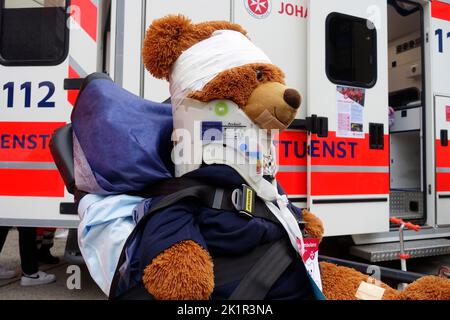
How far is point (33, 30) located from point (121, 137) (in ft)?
5.55

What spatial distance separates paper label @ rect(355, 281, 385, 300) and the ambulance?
1395mm

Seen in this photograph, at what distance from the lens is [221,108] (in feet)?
3.42

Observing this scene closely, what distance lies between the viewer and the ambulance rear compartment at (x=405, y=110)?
377 cm

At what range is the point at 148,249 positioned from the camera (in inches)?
34.5

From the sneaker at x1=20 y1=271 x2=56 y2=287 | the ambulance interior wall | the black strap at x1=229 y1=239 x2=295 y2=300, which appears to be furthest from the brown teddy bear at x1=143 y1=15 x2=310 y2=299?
the ambulance interior wall

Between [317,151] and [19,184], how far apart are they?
1.96 meters

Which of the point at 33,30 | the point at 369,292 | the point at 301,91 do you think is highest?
the point at 33,30

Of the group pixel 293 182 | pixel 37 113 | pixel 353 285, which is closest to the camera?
pixel 353 285

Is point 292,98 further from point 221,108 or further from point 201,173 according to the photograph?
point 201,173

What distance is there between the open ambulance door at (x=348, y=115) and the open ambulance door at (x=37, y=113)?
155 centimetres

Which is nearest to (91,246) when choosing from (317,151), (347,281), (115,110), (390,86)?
(115,110)

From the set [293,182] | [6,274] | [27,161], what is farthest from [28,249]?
[293,182]

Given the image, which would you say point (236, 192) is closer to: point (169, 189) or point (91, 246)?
point (169, 189)

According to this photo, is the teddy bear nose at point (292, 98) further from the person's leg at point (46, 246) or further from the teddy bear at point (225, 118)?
the person's leg at point (46, 246)
